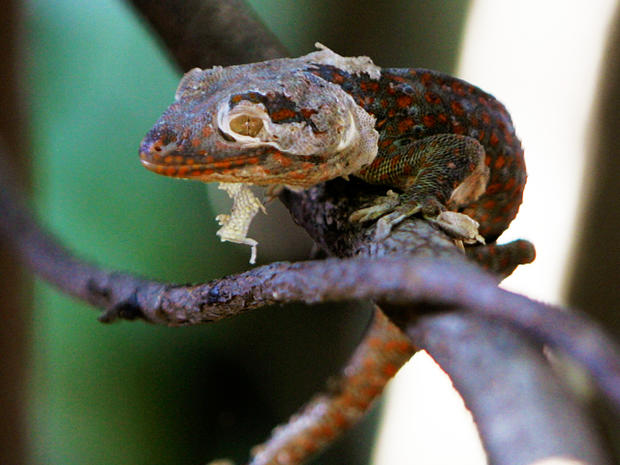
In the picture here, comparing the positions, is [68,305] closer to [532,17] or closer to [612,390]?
[532,17]

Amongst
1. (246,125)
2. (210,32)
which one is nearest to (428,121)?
(246,125)

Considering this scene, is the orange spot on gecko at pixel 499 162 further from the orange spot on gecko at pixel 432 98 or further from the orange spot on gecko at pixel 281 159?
the orange spot on gecko at pixel 281 159

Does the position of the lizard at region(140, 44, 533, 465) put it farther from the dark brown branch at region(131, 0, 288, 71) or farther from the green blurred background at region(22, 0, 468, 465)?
the green blurred background at region(22, 0, 468, 465)

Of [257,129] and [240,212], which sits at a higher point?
[257,129]

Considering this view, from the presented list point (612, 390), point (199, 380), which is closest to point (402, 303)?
point (612, 390)

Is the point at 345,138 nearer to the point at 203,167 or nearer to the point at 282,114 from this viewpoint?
the point at 282,114

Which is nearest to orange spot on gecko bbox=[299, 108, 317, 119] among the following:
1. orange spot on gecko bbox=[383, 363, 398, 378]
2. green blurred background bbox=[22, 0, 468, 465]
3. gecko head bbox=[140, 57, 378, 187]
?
gecko head bbox=[140, 57, 378, 187]
